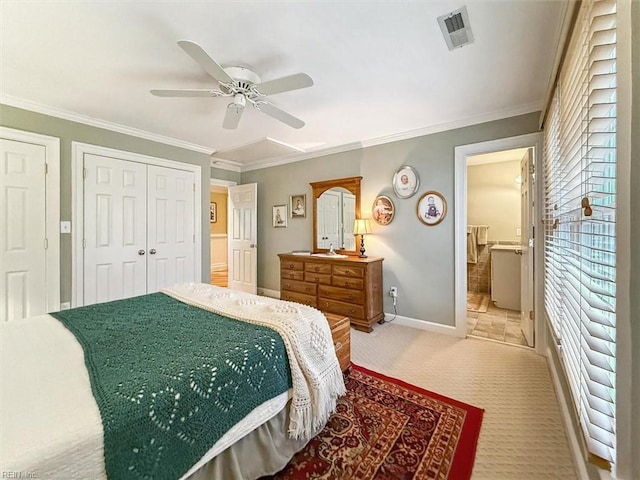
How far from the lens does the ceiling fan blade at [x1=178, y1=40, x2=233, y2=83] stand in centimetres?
142

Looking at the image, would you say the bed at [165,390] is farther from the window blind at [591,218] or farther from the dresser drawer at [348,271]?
the dresser drawer at [348,271]

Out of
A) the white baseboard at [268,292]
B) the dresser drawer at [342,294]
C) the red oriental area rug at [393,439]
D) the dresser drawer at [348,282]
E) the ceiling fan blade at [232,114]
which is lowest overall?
the red oriental area rug at [393,439]

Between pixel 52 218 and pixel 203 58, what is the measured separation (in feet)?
8.19

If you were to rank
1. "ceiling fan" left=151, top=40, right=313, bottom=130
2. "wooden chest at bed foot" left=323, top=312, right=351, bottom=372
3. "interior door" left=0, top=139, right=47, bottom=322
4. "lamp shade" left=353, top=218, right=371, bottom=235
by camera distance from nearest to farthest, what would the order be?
"ceiling fan" left=151, top=40, right=313, bottom=130 < "wooden chest at bed foot" left=323, top=312, right=351, bottom=372 < "interior door" left=0, top=139, right=47, bottom=322 < "lamp shade" left=353, top=218, right=371, bottom=235

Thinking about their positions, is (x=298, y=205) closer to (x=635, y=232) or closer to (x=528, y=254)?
(x=528, y=254)

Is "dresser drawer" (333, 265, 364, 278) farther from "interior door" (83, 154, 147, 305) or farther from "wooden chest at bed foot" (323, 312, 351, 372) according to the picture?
"interior door" (83, 154, 147, 305)

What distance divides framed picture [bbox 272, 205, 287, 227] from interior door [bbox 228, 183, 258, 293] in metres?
0.35

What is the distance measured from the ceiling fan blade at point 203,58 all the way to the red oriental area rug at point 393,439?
2175mm

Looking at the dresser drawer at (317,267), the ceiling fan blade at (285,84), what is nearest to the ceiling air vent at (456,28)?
the ceiling fan blade at (285,84)

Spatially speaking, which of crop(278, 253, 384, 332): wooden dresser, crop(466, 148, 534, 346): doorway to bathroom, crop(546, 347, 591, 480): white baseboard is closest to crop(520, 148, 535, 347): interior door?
crop(546, 347, 591, 480): white baseboard

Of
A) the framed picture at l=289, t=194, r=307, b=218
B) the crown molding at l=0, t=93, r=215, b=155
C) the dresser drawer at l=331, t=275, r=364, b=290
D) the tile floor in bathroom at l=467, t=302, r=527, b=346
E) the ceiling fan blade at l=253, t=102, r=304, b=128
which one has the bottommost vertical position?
the tile floor in bathroom at l=467, t=302, r=527, b=346

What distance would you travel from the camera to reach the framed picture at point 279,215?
4.68 metres

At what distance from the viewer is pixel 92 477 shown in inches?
30.4

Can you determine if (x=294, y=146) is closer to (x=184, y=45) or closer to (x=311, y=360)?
(x=184, y=45)
